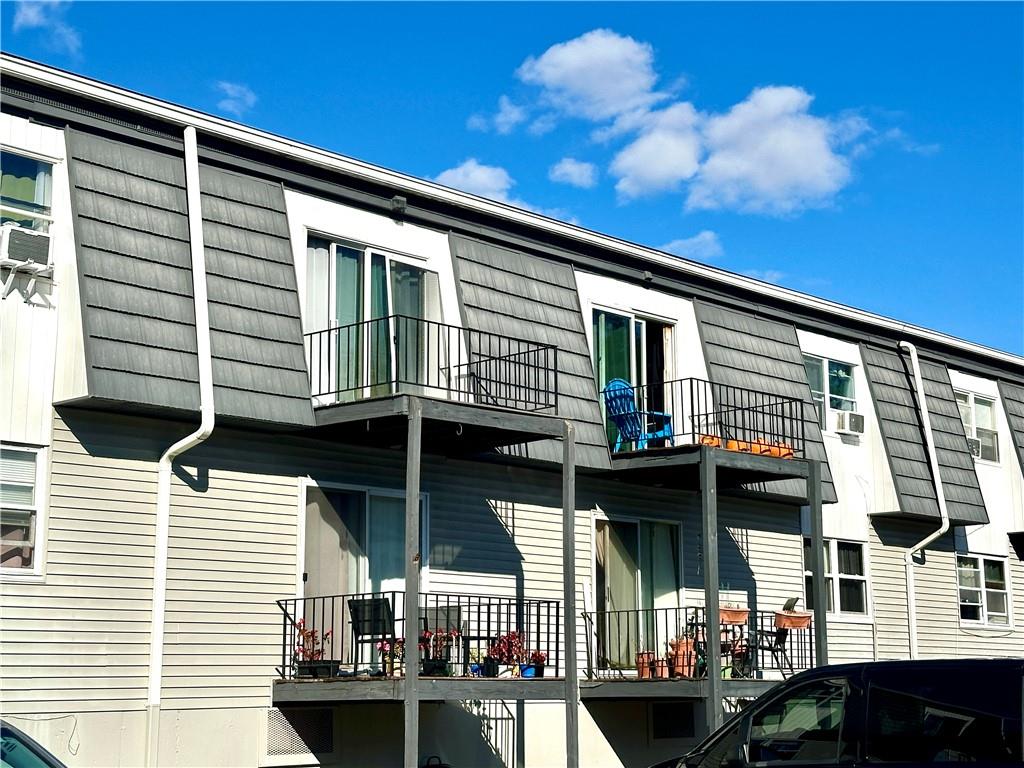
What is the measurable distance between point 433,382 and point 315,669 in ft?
13.0

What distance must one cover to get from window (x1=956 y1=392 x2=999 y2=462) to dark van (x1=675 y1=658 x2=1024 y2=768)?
1753 centimetres

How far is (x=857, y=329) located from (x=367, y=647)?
39.1 ft

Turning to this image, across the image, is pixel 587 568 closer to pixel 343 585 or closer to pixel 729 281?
pixel 343 585

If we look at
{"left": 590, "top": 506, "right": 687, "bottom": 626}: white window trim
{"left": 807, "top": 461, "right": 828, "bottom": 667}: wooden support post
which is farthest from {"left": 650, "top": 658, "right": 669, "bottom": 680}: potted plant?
{"left": 807, "top": 461, "right": 828, "bottom": 667}: wooden support post

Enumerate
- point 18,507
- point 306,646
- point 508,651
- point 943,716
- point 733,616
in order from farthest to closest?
point 733,616
point 508,651
point 306,646
point 18,507
point 943,716

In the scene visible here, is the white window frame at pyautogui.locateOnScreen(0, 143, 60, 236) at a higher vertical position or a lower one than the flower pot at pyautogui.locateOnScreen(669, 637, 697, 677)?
higher

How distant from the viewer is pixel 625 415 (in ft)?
62.2

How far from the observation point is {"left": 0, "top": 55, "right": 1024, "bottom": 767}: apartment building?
13.6 m

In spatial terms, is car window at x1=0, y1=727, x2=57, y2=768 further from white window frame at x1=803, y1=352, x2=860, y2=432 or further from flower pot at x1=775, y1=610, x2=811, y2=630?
white window frame at x1=803, y1=352, x2=860, y2=432

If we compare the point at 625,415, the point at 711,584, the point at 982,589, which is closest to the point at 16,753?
the point at 711,584

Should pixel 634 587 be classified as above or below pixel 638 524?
below

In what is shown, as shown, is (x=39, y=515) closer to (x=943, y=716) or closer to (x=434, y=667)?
(x=434, y=667)

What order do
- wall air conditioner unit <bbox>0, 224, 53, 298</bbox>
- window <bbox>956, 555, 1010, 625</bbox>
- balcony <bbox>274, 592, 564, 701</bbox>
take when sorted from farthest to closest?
window <bbox>956, 555, 1010, 625</bbox> → balcony <bbox>274, 592, 564, 701</bbox> → wall air conditioner unit <bbox>0, 224, 53, 298</bbox>

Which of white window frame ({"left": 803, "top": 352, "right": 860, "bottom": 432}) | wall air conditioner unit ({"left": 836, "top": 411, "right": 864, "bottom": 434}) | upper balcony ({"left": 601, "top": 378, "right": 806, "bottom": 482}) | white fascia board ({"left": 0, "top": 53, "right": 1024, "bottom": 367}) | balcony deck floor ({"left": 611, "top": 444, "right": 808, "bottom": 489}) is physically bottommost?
balcony deck floor ({"left": 611, "top": 444, "right": 808, "bottom": 489})
